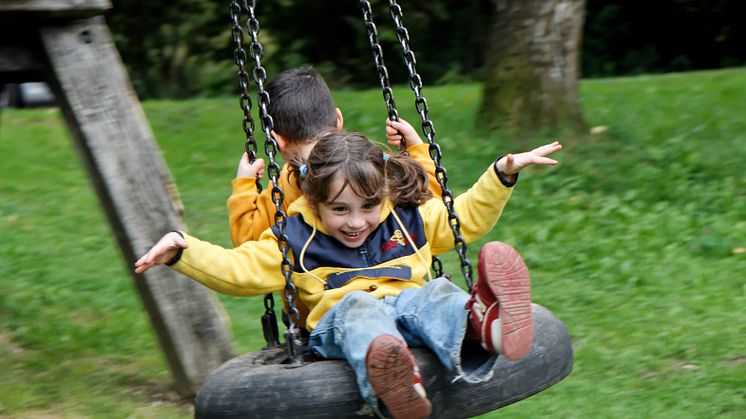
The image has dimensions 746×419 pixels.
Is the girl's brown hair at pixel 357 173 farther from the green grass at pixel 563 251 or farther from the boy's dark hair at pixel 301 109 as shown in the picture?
the green grass at pixel 563 251

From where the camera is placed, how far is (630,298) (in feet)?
19.7

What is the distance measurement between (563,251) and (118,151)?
322 cm

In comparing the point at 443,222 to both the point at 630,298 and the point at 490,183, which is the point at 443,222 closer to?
the point at 490,183

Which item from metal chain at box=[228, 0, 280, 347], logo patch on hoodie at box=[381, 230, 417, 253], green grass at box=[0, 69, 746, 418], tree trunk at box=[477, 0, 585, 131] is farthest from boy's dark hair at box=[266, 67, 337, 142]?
tree trunk at box=[477, 0, 585, 131]

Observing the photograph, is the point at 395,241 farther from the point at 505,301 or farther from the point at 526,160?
the point at 505,301

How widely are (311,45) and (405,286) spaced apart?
12.6 metres

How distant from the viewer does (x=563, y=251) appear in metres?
6.75

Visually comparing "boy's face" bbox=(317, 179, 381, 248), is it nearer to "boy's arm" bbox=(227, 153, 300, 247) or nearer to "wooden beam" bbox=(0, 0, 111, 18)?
"boy's arm" bbox=(227, 153, 300, 247)

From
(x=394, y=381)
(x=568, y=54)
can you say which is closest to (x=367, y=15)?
(x=394, y=381)

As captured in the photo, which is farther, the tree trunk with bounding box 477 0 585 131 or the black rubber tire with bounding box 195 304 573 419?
the tree trunk with bounding box 477 0 585 131

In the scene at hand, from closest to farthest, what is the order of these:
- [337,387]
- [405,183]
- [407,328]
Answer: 1. [337,387]
2. [407,328]
3. [405,183]

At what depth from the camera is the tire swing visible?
3.17m

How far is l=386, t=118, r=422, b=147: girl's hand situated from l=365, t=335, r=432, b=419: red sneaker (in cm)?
125

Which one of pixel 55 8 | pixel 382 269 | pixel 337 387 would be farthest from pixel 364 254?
pixel 55 8
